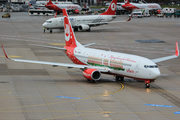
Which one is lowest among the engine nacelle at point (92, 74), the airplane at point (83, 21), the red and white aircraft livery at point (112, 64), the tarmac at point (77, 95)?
the tarmac at point (77, 95)

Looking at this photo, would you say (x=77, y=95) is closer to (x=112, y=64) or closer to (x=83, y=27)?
(x=112, y=64)

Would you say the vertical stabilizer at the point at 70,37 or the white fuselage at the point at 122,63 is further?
the vertical stabilizer at the point at 70,37

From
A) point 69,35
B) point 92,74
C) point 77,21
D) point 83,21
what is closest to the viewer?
point 92,74

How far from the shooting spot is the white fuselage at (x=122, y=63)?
126 feet

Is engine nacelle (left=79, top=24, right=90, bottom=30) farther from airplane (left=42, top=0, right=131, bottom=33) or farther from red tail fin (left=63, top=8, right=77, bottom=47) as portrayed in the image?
red tail fin (left=63, top=8, right=77, bottom=47)

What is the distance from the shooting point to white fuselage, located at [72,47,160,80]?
38344 millimetres

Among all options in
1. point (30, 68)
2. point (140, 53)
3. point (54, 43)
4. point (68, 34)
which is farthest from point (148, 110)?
point (54, 43)

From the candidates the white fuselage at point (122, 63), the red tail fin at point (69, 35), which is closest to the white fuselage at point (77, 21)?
the red tail fin at point (69, 35)

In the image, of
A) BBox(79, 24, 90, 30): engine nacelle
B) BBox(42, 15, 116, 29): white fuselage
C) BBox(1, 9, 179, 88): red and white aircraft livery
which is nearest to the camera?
BBox(1, 9, 179, 88): red and white aircraft livery

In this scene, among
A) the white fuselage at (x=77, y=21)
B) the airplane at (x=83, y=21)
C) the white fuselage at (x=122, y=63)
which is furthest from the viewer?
the airplane at (x=83, y=21)

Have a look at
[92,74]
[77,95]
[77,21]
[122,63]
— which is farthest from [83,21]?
[77,95]

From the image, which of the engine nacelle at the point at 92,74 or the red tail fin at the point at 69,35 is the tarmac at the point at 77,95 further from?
the red tail fin at the point at 69,35

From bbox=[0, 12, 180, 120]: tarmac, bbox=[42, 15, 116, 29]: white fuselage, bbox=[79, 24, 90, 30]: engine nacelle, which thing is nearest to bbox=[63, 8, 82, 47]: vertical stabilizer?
bbox=[0, 12, 180, 120]: tarmac

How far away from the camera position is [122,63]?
40531 millimetres
